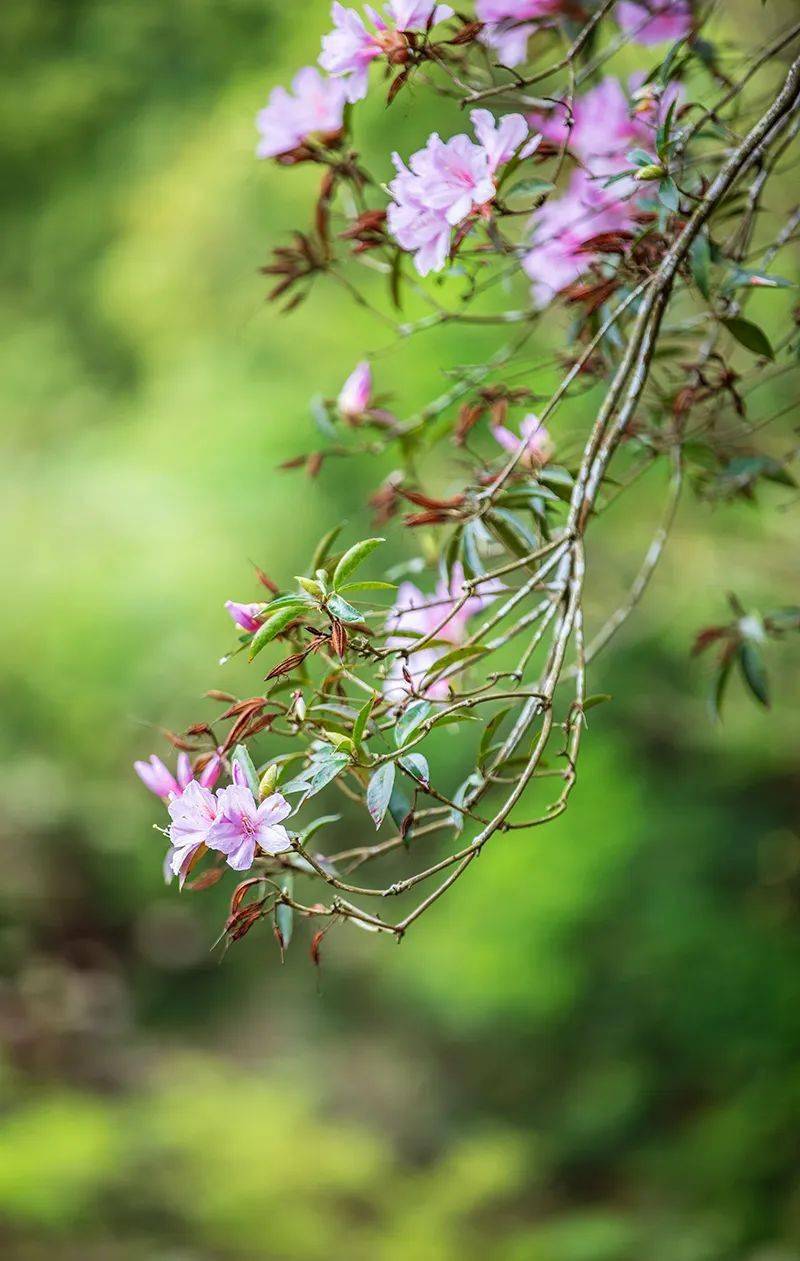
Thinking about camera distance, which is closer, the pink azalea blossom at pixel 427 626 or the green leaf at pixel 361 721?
the green leaf at pixel 361 721

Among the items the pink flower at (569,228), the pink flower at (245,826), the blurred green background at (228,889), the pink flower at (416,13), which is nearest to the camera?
the pink flower at (245,826)

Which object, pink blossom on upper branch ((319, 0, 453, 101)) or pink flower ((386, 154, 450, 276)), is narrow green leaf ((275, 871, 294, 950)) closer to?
pink flower ((386, 154, 450, 276))

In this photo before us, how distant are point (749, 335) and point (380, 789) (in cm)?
31

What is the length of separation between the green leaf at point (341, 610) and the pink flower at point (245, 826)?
8 cm

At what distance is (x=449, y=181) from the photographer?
573 millimetres

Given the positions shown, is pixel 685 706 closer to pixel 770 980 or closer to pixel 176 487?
pixel 770 980

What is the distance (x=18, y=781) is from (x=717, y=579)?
131cm

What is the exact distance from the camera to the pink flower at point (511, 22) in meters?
0.70

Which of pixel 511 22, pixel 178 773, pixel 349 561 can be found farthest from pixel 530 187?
pixel 178 773

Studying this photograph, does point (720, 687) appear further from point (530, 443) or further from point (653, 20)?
point (653, 20)

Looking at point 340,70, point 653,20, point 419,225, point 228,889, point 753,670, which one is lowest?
point 753,670

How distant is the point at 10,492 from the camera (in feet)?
8.07

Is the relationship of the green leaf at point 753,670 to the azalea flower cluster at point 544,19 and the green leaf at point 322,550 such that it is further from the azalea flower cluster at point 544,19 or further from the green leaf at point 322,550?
the azalea flower cluster at point 544,19

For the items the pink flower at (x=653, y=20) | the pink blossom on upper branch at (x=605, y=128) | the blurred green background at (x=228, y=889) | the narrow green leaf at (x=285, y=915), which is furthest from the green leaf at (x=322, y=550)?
the blurred green background at (x=228, y=889)
